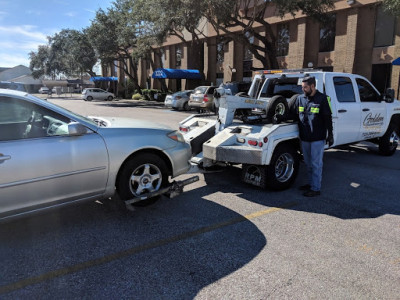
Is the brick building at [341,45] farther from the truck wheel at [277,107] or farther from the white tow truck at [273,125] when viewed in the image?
the truck wheel at [277,107]

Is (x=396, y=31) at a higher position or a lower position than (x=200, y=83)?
higher

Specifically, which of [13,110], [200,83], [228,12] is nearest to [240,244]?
[13,110]

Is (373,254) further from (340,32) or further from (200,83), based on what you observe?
(200,83)

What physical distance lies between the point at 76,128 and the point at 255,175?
302cm

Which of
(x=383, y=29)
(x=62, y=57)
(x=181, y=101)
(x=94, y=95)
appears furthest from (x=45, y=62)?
(x=383, y=29)

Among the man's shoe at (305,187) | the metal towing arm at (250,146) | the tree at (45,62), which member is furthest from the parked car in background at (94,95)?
the tree at (45,62)

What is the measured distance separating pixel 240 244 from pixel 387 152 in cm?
649

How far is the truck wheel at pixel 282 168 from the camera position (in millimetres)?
5270

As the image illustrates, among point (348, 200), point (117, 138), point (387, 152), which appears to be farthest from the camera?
point (387, 152)

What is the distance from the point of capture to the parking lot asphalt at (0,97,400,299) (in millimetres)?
2910

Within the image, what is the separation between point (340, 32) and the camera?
22.3 m

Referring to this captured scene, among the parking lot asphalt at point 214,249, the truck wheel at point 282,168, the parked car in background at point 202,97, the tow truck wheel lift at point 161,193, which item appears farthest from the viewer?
the parked car in background at point 202,97

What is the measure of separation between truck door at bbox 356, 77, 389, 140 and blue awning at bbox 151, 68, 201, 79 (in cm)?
2595

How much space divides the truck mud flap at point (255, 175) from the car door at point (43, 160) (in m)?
2.49
